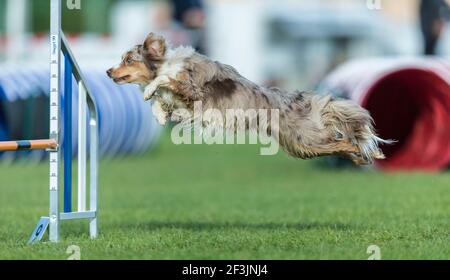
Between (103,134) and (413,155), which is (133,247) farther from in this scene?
(103,134)

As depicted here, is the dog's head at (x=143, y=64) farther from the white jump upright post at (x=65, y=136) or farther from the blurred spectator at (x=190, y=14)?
the blurred spectator at (x=190, y=14)

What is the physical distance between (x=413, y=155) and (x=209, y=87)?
24.5ft

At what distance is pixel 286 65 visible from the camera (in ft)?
124

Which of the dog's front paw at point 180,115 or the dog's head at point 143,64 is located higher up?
the dog's head at point 143,64

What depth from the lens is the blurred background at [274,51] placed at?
44.6 ft

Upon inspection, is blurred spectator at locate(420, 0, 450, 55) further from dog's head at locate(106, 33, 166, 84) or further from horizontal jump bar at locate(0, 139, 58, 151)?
horizontal jump bar at locate(0, 139, 58, 151)

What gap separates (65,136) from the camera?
23.3 ft

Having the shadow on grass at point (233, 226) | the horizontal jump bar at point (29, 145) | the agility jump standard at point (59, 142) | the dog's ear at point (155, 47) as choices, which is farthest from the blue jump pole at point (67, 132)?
the shadow on grass at point (233, 226)

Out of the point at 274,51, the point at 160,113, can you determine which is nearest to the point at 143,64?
the point at 160,113

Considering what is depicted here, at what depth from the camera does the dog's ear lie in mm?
7094

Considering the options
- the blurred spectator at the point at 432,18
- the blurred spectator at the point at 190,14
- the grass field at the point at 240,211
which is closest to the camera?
the grass field at the point at 240,211

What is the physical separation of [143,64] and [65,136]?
29.2 inches

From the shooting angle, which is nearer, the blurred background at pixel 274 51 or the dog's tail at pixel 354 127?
the dog's tail at pixel 354 127
